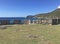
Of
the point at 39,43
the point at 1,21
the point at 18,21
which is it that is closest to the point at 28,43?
the point at 39,43

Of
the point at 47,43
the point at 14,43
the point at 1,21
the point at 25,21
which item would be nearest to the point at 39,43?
the point at 47,43

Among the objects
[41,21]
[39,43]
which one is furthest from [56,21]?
[39,43]

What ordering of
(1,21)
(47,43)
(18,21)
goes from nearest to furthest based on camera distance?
(47,43), (1,21), (18,21)

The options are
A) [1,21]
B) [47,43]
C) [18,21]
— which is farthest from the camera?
[18,21]

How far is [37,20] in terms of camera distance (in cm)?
6219

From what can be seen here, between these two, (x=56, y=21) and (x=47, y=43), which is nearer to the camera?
(x=47, y=43)

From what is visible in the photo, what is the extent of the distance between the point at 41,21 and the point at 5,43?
45.8 metres

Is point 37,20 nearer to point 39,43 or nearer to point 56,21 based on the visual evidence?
point 56,21

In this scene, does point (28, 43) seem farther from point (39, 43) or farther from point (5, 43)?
point (5, 43)

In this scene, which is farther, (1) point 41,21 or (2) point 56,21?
(1) point 41,21

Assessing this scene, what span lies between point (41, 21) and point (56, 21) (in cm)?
653

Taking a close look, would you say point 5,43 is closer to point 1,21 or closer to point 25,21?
point 1,21

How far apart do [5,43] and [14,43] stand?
93cm

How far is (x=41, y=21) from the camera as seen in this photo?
61.0m
